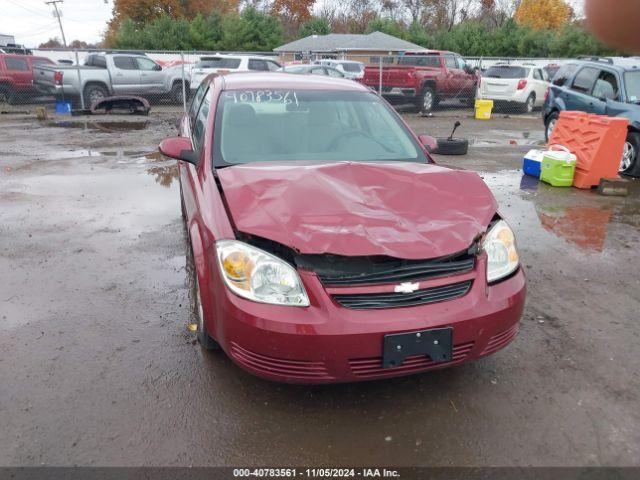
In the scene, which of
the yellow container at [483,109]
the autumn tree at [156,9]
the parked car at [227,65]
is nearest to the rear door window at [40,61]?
the parked car at [227,65]

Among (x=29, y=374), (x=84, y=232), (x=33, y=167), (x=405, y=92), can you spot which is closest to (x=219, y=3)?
(x=405, y=92)

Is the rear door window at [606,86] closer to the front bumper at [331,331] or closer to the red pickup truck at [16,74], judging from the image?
the front bumper at [331,331]

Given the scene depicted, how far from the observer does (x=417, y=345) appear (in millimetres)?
2617

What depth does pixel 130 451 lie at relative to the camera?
259 cm

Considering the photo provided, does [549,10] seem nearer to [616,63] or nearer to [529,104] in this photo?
[616,63]

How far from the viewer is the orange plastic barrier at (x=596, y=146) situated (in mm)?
7625

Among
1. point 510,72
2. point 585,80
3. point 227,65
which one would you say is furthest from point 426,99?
point 585,80

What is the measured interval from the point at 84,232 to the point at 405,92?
14.5 metres

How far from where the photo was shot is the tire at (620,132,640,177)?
8492mm

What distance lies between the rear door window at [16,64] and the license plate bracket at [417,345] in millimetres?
18925

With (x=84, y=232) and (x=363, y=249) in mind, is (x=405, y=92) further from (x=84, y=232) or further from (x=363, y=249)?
(x=363, y=249)

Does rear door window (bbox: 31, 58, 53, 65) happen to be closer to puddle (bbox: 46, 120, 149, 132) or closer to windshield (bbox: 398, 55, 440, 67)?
puddle (bbox: 46, 120, 149, 132)

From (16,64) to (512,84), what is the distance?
16514 mm

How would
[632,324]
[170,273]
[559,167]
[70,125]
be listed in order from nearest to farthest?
[632,324] → [170,273] → [559,167] → [70,125]
